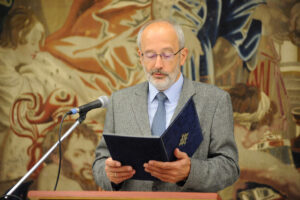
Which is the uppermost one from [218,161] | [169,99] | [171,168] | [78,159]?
[169,99]

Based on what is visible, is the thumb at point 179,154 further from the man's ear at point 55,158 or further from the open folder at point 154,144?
the man's ear at point 55,158

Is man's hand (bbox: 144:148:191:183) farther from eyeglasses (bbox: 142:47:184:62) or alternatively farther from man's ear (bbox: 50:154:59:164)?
man's ear (bbox: 50:154:59:164)

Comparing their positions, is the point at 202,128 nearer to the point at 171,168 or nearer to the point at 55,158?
the point at 171,168

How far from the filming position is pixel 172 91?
91.4 inches

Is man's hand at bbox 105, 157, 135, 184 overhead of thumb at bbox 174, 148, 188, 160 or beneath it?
beneath

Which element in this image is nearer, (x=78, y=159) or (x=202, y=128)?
(x=202, y=128)

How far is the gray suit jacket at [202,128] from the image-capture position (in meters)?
2.05

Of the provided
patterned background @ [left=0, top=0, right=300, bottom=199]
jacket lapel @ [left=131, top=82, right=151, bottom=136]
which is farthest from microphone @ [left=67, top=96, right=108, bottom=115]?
patterned background @ [left=0, top=0, right=300, bottom=199]

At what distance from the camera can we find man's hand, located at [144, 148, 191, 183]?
1612 millimetres

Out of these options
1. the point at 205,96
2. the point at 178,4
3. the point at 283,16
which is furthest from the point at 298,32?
the point at 205,96

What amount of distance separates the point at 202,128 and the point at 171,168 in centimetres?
61

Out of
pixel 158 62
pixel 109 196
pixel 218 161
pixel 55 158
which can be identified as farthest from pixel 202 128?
pixel 55 158

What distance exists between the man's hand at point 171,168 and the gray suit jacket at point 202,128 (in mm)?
241

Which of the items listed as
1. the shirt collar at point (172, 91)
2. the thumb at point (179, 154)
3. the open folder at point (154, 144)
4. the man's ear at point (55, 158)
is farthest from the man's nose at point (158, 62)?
the man's ear at point (55, 158)
